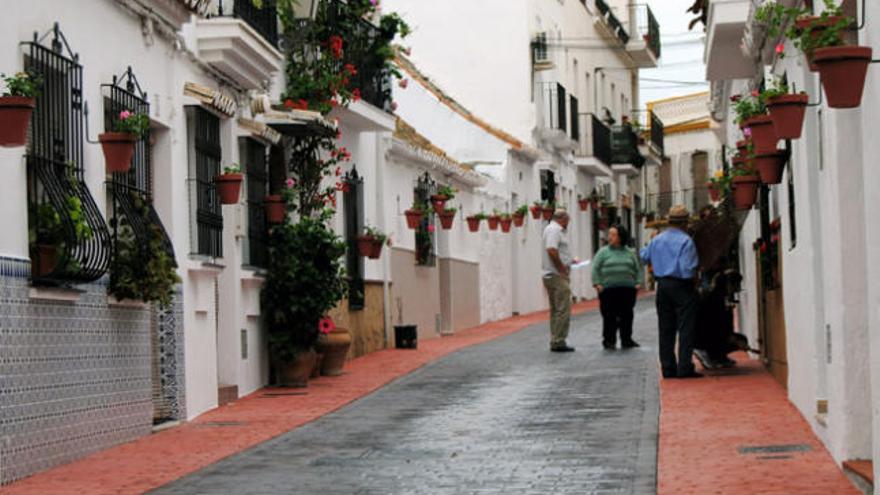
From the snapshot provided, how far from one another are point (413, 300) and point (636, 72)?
105ft

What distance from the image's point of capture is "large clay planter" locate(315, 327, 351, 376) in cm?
1917

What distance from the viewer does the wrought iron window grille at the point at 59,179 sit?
11367 mm

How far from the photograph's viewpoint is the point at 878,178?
324 inches

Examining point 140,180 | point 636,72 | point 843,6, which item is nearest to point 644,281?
point 636,72

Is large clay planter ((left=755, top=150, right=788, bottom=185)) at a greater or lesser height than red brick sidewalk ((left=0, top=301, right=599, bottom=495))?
greater

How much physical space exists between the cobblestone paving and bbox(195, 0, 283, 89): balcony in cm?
365

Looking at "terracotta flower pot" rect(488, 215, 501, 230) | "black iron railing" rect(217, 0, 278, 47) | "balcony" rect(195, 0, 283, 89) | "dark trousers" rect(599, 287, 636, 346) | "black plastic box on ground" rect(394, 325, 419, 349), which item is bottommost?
"black plastic box on ground" rect(394, 325, 419, 349)

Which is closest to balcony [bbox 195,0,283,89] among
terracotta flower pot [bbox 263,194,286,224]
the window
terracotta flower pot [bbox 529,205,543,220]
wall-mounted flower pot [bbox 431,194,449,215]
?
the window

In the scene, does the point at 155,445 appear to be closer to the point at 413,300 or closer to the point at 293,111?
the point at 293,111

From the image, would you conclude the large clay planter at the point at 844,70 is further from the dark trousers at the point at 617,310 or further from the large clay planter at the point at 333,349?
the dark trousers at the point at 617,310

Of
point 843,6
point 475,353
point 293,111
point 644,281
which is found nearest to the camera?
point 843,6

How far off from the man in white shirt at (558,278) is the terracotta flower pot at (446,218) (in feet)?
18.0

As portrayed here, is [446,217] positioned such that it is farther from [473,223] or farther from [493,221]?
[493,221]

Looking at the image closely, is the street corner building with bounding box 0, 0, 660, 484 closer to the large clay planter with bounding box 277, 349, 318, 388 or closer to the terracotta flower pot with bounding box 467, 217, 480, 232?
the terracotta flower pot with bounding box 467, 217, 480, 232
